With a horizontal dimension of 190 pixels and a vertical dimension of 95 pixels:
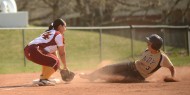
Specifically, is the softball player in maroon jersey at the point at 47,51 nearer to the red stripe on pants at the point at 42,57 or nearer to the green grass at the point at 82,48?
the red stripe on pants at the point at 42,57

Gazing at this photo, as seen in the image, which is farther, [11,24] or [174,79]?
[11,24]

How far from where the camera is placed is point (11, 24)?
29.0 meters

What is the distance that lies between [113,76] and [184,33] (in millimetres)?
13661

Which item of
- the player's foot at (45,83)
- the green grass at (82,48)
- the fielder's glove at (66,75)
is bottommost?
the green grass at (82,48)

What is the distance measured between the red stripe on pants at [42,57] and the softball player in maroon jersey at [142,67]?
3.34ft

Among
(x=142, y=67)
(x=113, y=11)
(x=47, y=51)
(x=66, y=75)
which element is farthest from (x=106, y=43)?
(x=113, y=11)

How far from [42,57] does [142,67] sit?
2310 millimetres

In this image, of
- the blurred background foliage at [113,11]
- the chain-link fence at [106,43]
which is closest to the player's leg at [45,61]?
the chain-link fence at [106,43]

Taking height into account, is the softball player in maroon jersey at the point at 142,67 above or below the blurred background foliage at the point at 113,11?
above

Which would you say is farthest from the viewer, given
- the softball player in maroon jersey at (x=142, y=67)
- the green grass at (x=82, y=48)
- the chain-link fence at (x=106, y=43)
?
the chain-link fence at (x=106, y=43)

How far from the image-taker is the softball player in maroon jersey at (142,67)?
11.0 metres

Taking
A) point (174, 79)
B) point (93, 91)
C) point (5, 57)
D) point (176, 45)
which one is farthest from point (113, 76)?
point (176, 45)

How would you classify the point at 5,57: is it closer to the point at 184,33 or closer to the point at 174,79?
the point at 184,33

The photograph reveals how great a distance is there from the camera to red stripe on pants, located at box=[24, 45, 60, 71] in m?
10.8
